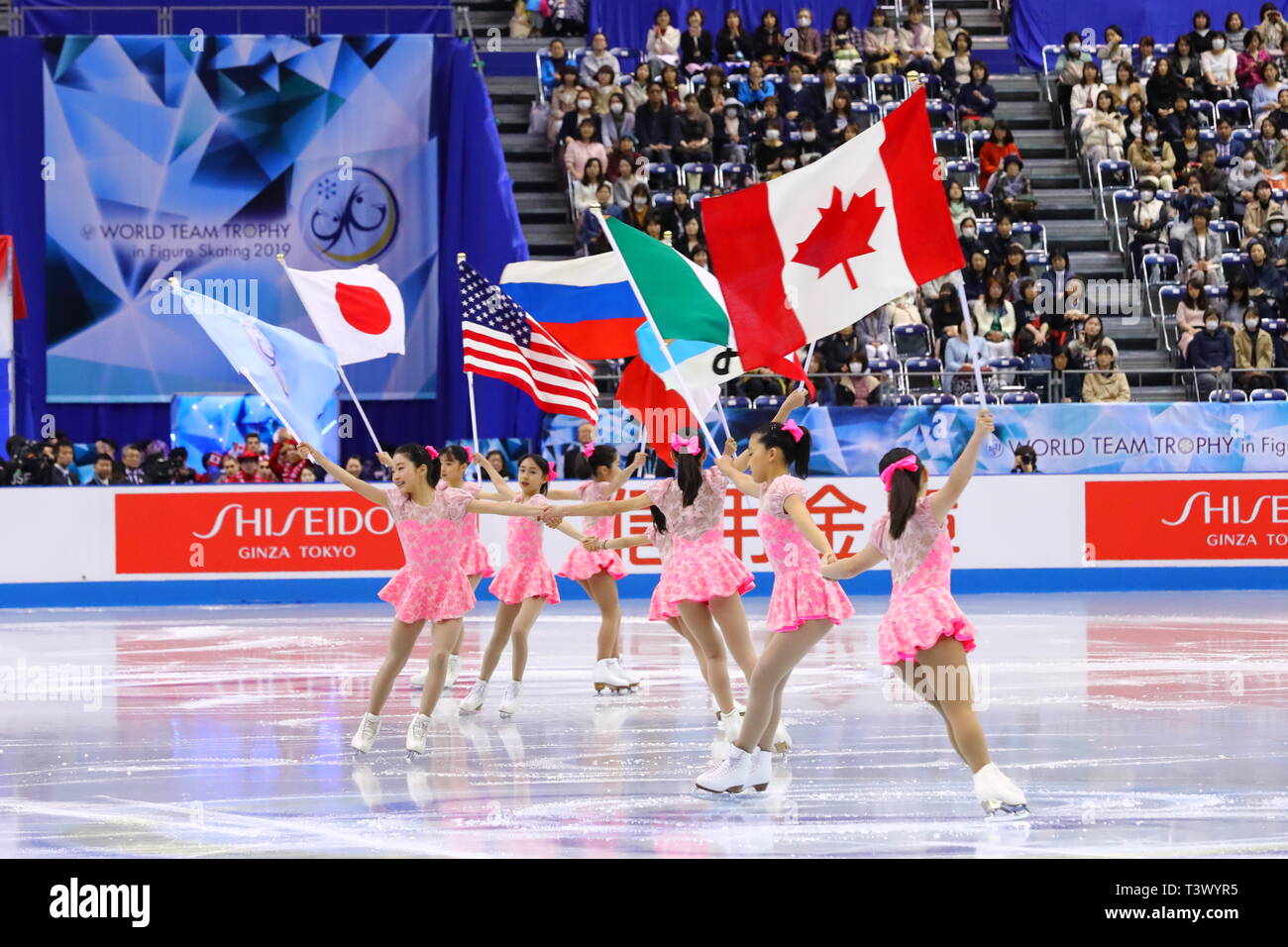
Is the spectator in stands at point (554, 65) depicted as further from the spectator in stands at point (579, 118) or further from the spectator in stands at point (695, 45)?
the spectator in stands at point (695, 45)

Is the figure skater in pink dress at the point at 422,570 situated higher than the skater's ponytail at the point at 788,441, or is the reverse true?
the skater's ponytail at the point at 788,441

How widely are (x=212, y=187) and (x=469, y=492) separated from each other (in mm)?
13381

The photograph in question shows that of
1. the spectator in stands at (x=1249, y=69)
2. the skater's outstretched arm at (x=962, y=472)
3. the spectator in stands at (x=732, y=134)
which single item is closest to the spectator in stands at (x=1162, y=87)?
the spectator in stands at (x=1249, y=69)

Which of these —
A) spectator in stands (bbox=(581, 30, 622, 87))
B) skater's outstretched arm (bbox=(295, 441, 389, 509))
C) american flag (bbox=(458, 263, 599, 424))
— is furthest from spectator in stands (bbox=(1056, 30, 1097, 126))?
skater's outstretched arm (bbox=(295, 441, 389, 509))

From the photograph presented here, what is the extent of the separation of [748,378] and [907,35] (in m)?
7.98

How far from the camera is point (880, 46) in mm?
23359

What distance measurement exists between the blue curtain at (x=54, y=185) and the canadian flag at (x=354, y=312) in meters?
8.81

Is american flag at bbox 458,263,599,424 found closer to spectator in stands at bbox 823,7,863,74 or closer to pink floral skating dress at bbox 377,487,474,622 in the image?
pink floral skating dress at bbox 377,487,474,622

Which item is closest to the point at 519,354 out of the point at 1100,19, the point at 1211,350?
the point at 1211,350

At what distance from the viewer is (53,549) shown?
16516mm

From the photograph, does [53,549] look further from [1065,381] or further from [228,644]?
[1065,381]

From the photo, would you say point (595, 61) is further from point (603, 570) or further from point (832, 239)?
point (832, 239)

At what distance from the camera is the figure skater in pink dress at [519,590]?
9.88 meters
